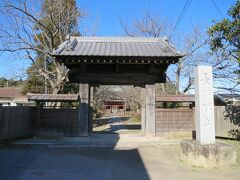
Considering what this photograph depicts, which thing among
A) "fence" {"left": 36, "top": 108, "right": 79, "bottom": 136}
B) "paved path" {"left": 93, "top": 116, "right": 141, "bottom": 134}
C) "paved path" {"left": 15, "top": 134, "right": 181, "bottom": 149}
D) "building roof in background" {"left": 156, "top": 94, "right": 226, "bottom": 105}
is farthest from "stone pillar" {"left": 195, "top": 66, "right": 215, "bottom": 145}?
"paved path" {"left": 93, "top": 116, "right": 141, "bottom": 134}

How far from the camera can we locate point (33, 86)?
3775 centimetres

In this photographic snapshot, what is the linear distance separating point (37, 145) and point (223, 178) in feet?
27.6

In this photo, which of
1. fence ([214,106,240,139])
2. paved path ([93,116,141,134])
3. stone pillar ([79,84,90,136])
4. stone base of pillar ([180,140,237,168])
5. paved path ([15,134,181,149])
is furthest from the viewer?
paved path ([93,116,141,134])

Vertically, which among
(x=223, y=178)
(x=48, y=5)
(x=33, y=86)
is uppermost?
(x=48, y=5)

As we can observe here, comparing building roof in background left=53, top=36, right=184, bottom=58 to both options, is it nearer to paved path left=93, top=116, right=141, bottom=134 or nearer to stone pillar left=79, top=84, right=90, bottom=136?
stone pillar left=79, top=84, right=90, bottom=136

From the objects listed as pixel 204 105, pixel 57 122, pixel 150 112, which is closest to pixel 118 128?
pixel 150 112

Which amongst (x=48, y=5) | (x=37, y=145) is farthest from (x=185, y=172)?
(x=48, y=5)

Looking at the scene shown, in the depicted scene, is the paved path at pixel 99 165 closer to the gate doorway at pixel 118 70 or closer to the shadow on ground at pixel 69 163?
the shadow on ground at pixel 69 163

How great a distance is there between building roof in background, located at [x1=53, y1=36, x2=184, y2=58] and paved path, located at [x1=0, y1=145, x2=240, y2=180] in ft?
15.3

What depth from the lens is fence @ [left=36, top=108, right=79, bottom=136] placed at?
16.0 m

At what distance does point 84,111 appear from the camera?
15.8m

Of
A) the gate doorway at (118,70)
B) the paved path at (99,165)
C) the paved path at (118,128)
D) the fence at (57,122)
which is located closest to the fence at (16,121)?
the fence at (57,122)

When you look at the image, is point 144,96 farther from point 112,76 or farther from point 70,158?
point 70,158

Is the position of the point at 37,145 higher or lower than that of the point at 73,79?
lower
